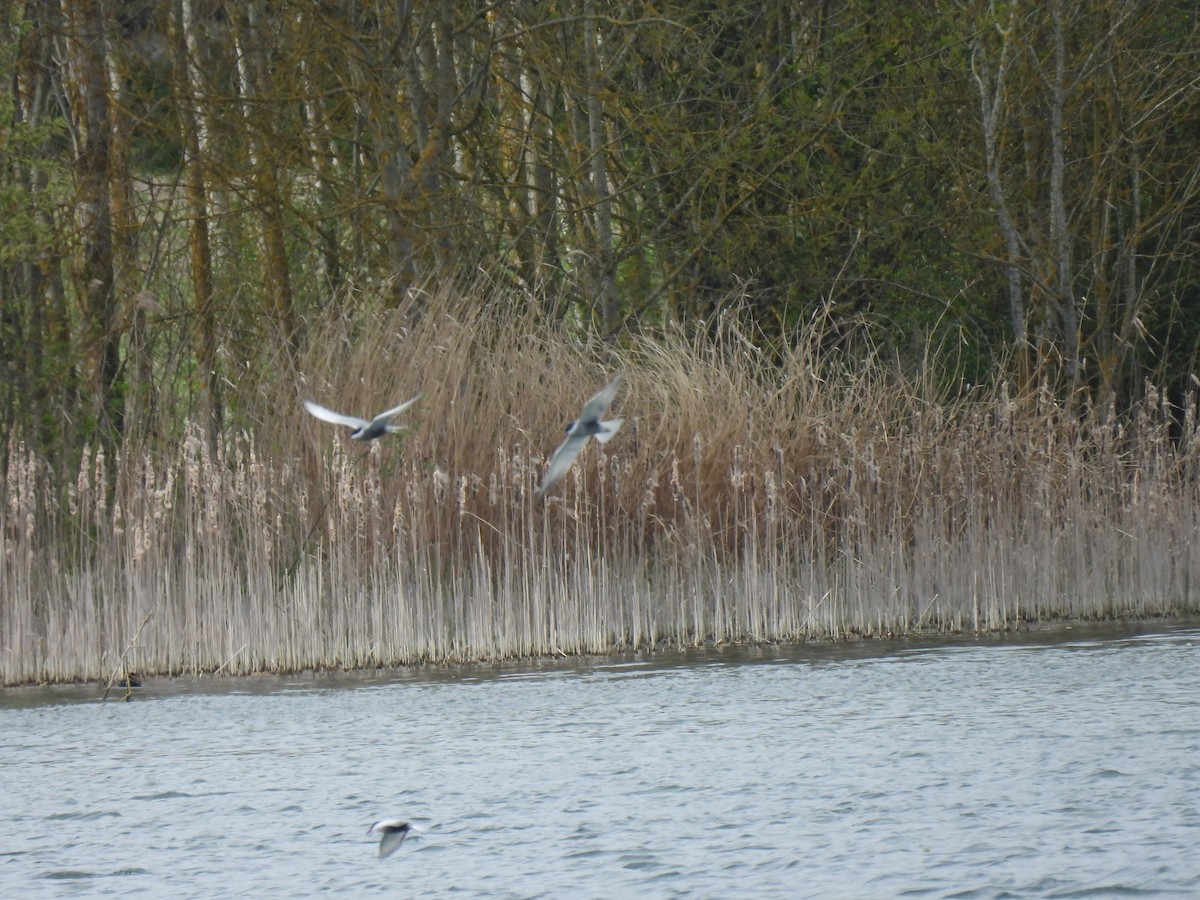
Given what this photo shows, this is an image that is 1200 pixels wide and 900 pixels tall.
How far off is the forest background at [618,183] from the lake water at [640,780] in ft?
8.16

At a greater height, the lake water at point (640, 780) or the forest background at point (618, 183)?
the forest background at point (618, 183)

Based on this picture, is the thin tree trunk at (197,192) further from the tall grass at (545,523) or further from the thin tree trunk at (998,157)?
the thin tree trunk at (998,157)

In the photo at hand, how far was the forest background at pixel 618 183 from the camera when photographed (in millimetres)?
10695

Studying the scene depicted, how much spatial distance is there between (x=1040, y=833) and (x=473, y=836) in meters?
1.49

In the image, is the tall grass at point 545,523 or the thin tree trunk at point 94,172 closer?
the tall grass at point 545,523

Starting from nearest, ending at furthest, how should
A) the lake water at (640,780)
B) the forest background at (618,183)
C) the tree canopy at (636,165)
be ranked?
the lake water at (640,780)
the forest background at (618,183)
the tree canopy at (636,165)

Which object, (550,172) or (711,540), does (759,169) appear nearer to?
(550,172)

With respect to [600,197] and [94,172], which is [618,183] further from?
[94,172]

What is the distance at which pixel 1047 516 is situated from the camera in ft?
30.0

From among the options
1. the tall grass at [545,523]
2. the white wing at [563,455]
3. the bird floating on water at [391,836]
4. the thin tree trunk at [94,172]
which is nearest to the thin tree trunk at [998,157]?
the tall grass at [545,523]

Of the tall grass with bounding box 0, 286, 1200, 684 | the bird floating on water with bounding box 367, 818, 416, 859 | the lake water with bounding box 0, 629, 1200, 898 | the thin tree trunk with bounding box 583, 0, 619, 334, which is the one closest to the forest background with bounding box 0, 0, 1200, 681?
the thin tree trunk with bounding box 583, 0, 619, 334

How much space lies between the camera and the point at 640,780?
546cm

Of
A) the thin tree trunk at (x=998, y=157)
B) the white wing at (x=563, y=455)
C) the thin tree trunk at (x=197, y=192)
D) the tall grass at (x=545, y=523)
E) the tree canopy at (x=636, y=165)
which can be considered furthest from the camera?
the thin tree trunk at (x=998, y=157)

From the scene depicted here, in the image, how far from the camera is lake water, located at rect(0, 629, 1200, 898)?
4.40m
